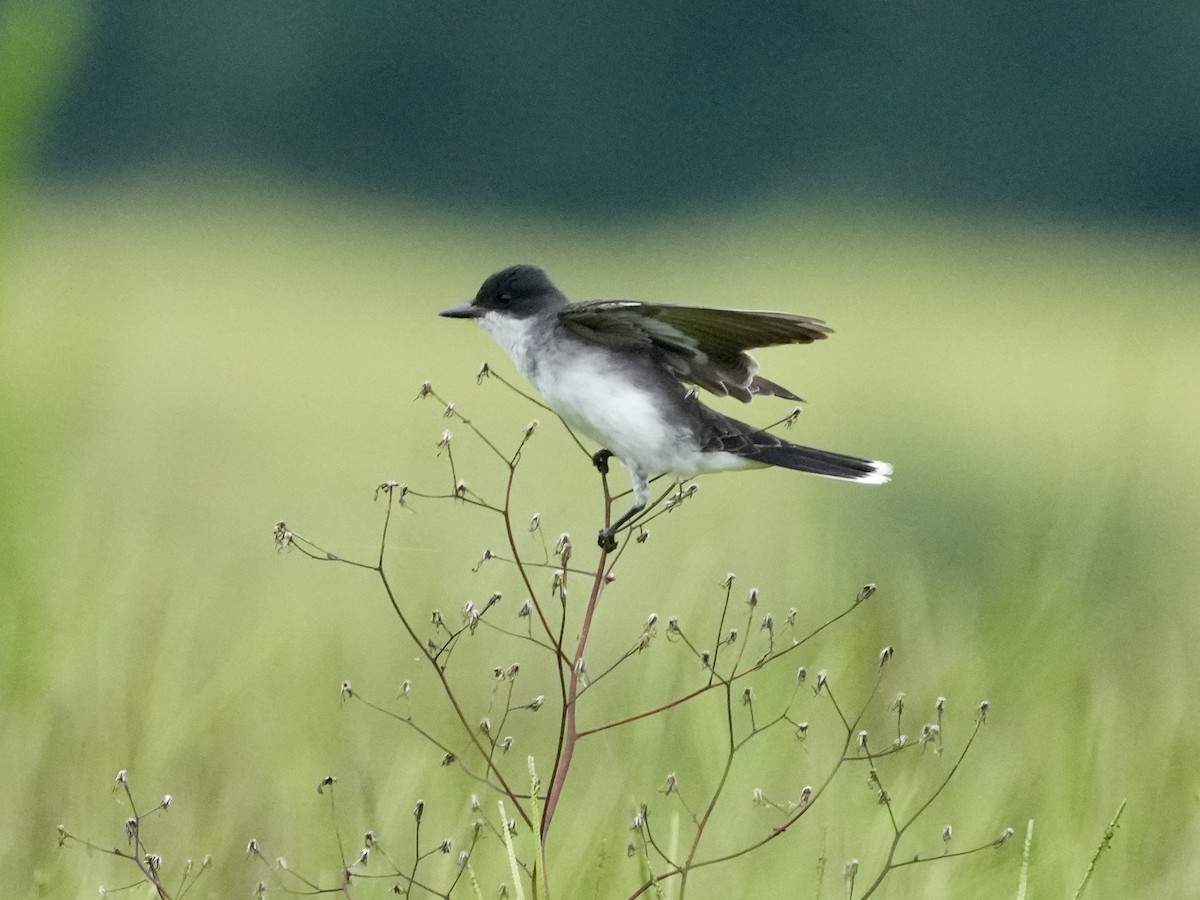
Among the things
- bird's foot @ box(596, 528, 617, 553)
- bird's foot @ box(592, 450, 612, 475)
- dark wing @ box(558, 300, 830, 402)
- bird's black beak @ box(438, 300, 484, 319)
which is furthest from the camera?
bird's black beak @ box(438, 300, 484, 319)

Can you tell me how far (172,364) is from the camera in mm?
8609

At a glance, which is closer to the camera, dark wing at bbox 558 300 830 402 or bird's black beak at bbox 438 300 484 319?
dark wing at bbox 558 300 830 402

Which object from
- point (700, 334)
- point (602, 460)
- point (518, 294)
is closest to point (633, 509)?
point (602, 460)

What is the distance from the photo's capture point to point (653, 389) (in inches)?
125

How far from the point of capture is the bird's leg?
8.82ft

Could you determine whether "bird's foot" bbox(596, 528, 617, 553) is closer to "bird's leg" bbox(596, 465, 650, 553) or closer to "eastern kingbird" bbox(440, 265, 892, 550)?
"bird's leg" bbox(596, 465, 650, 553)

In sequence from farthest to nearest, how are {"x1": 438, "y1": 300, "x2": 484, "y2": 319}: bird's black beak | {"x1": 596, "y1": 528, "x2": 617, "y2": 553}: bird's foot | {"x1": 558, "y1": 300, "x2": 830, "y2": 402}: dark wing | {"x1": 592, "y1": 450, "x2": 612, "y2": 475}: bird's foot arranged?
{"x1": 438, "y1": 300, "x2": 484, "y2": 319}: bird's black beak → {"x1": 592, "y1": 450, "x2": 612, "y2": 475}: bird's foot → {"x1": 558, "y1": 300, "x2": 830, "y2": 402}: dark wing → {"x1": 596, "y1": 528, "x2": 617, "y2": 553}: bird's foot

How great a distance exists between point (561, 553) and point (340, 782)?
97 centimetres

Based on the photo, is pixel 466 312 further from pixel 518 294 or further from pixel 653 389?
pixel 653 389

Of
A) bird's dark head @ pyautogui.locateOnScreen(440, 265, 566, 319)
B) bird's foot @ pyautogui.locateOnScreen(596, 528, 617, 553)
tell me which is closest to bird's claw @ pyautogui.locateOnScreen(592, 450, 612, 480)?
bird's foot @ pyautogui.locateOnScreen(596, 528, 617, 553)

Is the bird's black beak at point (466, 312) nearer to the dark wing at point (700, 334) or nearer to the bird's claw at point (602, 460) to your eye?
the dark wing at point (700, 334)

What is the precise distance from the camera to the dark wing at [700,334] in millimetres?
2777

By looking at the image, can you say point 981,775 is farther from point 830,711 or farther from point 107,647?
point 107,647

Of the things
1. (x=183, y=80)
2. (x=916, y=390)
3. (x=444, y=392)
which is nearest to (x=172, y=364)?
(x=444, y=392)
